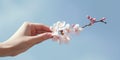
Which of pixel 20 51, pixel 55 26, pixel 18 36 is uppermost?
pixel 55 26

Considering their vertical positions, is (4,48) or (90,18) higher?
(90,18)

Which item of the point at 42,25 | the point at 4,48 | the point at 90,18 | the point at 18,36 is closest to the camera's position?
the point at 4,48

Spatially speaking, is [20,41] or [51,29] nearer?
[20,41]

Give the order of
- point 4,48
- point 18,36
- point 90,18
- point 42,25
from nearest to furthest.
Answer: point 4,48 → point 18,36 → point 42,25 → point 90,18

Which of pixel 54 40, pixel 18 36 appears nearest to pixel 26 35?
pixel 18 36

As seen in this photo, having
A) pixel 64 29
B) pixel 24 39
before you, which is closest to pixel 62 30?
pixel 64 29

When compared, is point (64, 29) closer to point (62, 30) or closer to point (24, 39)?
point (62, 30)

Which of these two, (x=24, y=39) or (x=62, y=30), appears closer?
(x=24, y=39)

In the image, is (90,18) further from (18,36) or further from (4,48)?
(4,48)
